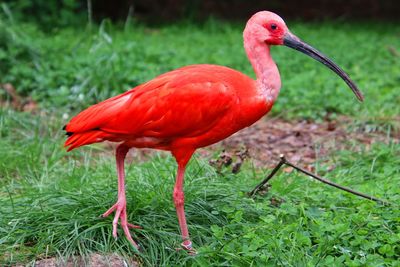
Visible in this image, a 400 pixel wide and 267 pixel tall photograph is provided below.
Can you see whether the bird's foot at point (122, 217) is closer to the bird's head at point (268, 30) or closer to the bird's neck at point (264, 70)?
the bird's neck at point (264, 70)

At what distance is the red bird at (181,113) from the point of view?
442 cm

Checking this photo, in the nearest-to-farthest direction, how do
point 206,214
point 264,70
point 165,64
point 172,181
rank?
point 264,70, point 206,214, point 172,181, point 165,64

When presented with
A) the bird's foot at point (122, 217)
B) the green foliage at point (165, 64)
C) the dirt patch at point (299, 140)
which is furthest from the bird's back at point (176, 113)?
the green foliage at point (165, 64)

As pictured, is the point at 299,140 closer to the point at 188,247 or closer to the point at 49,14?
the point at 188,247

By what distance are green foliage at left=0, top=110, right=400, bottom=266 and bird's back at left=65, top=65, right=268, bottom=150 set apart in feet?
1.65

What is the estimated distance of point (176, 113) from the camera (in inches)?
174

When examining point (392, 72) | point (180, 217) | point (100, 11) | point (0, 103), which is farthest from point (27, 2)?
point (180, 217)

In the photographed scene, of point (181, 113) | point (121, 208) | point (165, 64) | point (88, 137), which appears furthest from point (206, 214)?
point (165, 64)

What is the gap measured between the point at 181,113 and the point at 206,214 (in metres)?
0.77

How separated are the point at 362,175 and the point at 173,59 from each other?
Answer: 3.57m

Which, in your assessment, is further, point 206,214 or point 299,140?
point 299,140

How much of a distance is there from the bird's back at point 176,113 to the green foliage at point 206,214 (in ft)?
1.65

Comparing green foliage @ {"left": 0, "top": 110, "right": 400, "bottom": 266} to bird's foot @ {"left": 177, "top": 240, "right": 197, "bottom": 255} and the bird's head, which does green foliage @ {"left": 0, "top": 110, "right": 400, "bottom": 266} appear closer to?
bird's foot @ {"left": 177, "top": 240, "right": 197, "bottom": 255}

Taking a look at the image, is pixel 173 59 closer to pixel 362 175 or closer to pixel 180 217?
pixel 362 175
